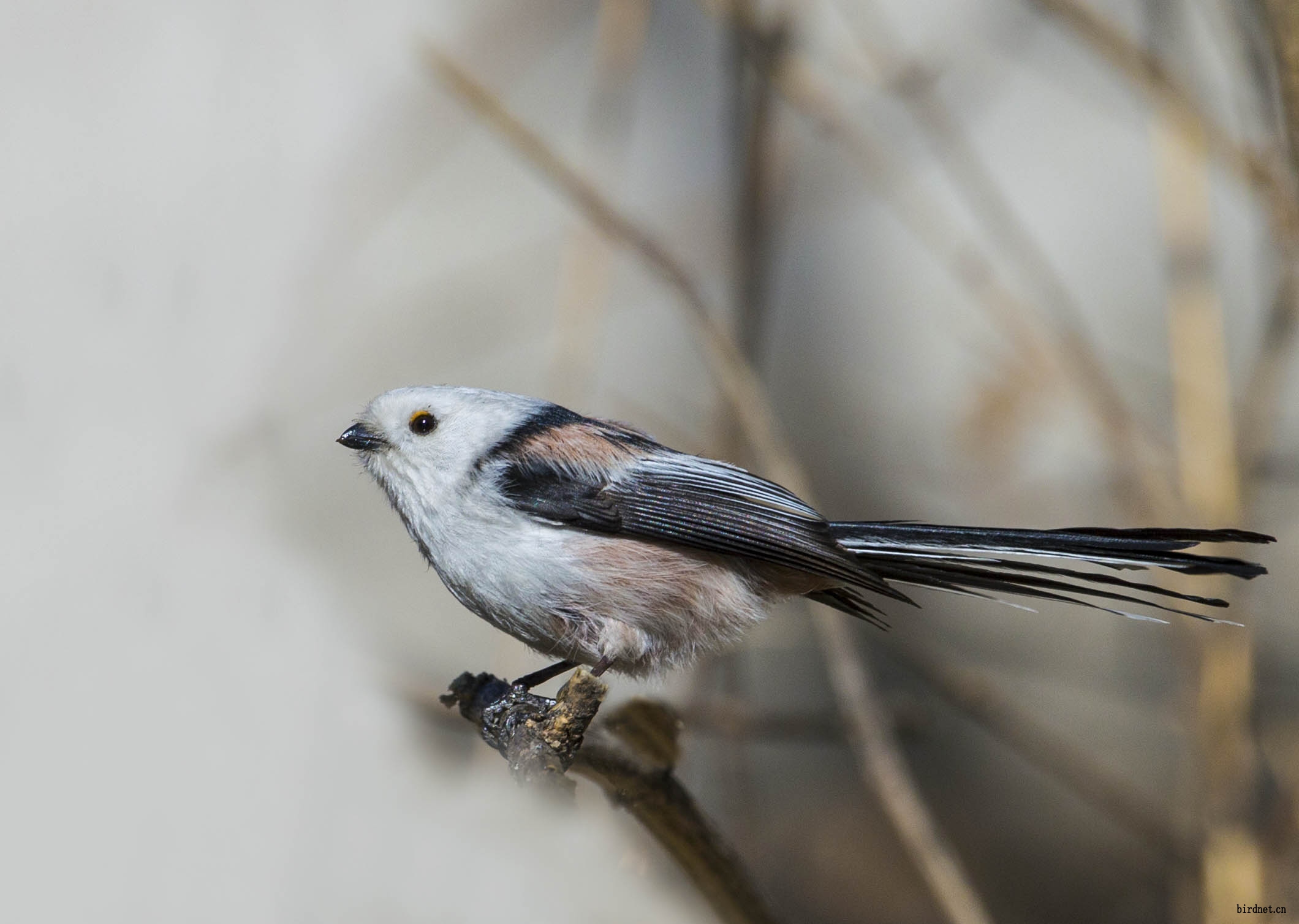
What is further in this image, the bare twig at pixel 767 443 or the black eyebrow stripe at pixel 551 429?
the bare twig at pixel 767 443

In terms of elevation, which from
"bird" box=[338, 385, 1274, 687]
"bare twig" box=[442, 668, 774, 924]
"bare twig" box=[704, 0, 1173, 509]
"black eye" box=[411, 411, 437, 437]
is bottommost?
"bare twig" box=[442, 668, 774, 924]

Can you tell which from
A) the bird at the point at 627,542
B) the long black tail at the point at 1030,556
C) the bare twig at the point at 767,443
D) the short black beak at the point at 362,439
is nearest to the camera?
the long black tail at the point at 1030,556

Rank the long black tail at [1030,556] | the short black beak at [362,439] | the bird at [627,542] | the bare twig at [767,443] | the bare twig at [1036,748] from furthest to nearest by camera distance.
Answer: the bare twig at [1036,748] → the bare twig at [767,443] → the short black beak at [362,439] → the bird at [627,542] → the long black tail at [1030,556]

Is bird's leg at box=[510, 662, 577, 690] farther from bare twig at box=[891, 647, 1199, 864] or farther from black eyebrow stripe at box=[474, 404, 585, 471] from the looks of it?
bare twig at box=[891, 647, 1199, 864]

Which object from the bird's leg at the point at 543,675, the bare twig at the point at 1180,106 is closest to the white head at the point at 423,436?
the bird's leg at the point at 543,675

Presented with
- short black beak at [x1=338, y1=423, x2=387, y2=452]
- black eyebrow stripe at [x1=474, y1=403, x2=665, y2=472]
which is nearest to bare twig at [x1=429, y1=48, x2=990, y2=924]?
black eyebrow stripe at [x1=474, y1=403, x2=665, y2=472]

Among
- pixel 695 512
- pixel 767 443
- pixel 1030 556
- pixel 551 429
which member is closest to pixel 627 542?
pixel 695 512

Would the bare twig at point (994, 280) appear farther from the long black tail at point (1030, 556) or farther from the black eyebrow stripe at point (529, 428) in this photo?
the black eyebrow stripe at point (529, 428)

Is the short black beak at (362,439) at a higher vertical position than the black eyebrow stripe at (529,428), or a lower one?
lower
